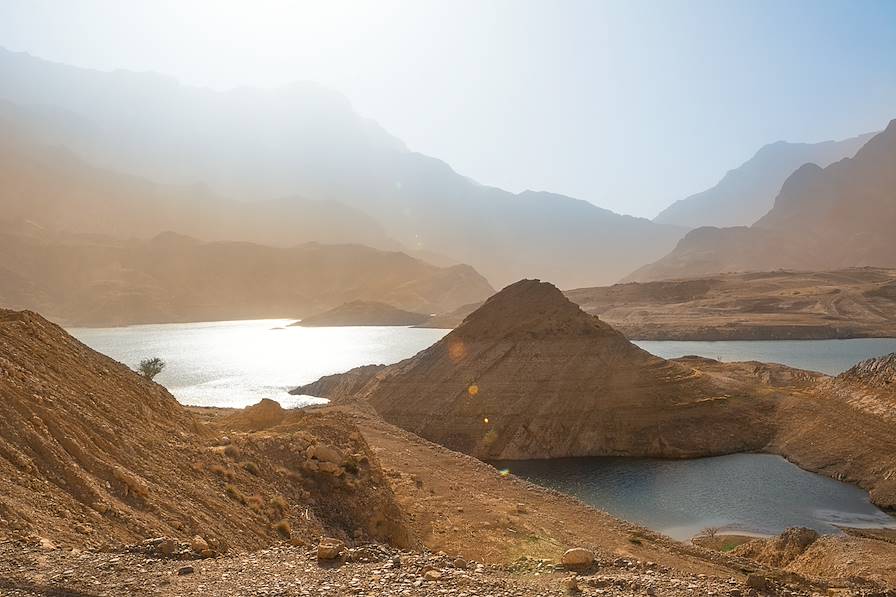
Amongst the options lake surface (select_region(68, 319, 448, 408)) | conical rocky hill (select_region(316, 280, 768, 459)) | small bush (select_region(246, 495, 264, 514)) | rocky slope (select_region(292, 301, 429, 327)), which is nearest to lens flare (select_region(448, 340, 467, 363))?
conical rocky hill (select_region(316, 280, 768, 459))

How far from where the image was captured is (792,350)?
9225cm

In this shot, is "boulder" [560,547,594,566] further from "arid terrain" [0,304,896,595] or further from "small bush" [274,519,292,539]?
"small bush" [274,519,292,539]

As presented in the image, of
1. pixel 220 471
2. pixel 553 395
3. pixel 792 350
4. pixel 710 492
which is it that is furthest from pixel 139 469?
pixel 792 350

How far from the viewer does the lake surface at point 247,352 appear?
7162 cm

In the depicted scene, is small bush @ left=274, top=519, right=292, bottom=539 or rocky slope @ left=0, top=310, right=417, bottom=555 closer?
rocky slope @ left=0, top=310, right=417, bottom=555

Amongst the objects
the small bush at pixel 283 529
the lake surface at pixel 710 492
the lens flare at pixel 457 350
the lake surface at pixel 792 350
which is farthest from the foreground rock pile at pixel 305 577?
the lake surface at pixel 792 350

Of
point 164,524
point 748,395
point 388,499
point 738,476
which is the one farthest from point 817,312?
point 164,524

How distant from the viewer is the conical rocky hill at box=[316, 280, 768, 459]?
41.6 metres

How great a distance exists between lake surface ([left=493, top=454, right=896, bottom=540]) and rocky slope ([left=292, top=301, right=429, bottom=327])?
123716 mm

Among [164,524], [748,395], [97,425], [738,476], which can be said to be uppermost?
[97,425]

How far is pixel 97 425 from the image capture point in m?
12.5

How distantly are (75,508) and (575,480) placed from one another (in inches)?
1222

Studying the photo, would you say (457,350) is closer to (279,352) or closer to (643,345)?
(279,352)

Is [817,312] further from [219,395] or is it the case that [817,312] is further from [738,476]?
[219,395]
